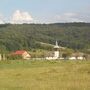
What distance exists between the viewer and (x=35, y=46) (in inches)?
6762

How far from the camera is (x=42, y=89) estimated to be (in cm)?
1939

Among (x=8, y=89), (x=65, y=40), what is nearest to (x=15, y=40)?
(x=65, y=40)

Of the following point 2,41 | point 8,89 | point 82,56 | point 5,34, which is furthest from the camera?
point 5,34

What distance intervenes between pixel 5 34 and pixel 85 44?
39893 millimetres

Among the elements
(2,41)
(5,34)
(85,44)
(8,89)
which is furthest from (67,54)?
(8,89)

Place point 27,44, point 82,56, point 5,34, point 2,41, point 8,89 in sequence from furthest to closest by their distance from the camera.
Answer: point 5,34 → point 27,44 → point 2,41 → point 82,56 → point 8,89

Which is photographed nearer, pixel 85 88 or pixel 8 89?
pixel 85 88

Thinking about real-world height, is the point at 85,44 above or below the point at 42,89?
below

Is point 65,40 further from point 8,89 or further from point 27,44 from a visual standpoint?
point 8,89

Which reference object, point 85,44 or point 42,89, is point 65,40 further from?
point 42,89

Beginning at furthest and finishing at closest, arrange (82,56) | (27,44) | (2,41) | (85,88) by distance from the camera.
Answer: (27,44) < (2,41) < (82,56) < (85,88)

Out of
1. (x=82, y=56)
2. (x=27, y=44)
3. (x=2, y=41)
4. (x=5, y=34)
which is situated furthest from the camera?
(x=5, y=34)

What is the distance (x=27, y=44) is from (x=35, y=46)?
4.71m

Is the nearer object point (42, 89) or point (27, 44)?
point (42, 89)
